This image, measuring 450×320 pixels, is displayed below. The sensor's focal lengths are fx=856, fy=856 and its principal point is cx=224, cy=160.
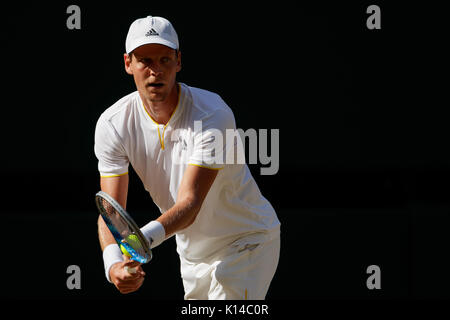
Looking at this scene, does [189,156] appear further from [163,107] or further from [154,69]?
[154,69]

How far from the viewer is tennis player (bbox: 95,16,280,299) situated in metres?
2.77

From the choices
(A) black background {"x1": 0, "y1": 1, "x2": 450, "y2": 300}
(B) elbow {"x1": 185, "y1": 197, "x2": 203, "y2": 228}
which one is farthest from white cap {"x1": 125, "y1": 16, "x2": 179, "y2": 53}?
(A) black background {"x1": 0, "y1": 1, "x2": 450, "y2": 300}

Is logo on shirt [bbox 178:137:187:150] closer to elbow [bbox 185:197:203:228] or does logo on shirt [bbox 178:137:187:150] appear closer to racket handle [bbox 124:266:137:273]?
elbow [bbox 185:197:203:228]

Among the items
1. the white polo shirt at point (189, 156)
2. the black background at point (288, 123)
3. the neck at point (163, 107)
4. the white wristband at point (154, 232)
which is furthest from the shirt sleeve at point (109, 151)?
the black background at point (288, 123)

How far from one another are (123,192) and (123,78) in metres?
2.25

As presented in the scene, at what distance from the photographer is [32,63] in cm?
512

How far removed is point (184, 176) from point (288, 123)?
8.56 ft

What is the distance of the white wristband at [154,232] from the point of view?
8.18ft

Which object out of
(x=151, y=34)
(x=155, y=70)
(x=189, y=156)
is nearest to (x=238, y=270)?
(x=189, y=156)

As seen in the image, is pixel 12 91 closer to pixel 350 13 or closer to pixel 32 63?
pixel 32 63

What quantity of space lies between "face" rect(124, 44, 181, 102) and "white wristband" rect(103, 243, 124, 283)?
1.67 feet

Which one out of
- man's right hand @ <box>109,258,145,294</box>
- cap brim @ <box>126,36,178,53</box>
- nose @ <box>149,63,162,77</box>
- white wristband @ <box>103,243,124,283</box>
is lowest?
man's right hand @ <box>109,258,145,294</box>

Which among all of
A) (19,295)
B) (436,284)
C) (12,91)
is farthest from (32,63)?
(436,284)

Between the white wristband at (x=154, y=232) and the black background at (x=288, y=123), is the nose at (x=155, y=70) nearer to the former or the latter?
the white wristband at (x=154, y=232)
